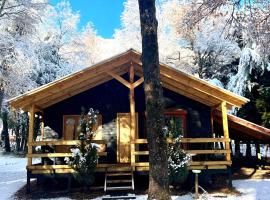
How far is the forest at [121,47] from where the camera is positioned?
62.6 ft

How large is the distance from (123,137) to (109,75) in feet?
9.46

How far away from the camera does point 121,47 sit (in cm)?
3622

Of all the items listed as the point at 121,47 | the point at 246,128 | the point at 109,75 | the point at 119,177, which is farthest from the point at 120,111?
the point at 121,47

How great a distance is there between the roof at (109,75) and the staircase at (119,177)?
3.88 metres

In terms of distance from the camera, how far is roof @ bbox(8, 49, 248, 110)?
541 inches

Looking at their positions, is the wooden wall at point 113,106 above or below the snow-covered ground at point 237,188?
above

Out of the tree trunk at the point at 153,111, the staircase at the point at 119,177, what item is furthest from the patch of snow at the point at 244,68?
the tree trunk at the point at 153,111

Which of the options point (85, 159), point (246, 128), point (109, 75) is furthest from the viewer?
point (246, 128)

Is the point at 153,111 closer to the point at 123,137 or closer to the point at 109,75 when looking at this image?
the point at 109,75

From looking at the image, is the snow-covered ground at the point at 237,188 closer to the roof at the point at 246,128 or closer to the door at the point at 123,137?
the roof at the point at 246,128

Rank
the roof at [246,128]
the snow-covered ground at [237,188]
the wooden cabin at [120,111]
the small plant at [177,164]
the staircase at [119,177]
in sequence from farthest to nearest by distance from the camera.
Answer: the roof at [246,128] < the wooden cabin at [120,111] < the staircase at [119,177] < the small plant at [177,164] < the snow-covered ground at [237,188]

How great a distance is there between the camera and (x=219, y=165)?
45.0 feet

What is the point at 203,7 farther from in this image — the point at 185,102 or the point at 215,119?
the point at 215,119

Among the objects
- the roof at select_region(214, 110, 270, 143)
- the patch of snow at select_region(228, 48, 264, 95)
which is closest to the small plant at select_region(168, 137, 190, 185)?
the roof at select_region(214, 110, 270, 143)
